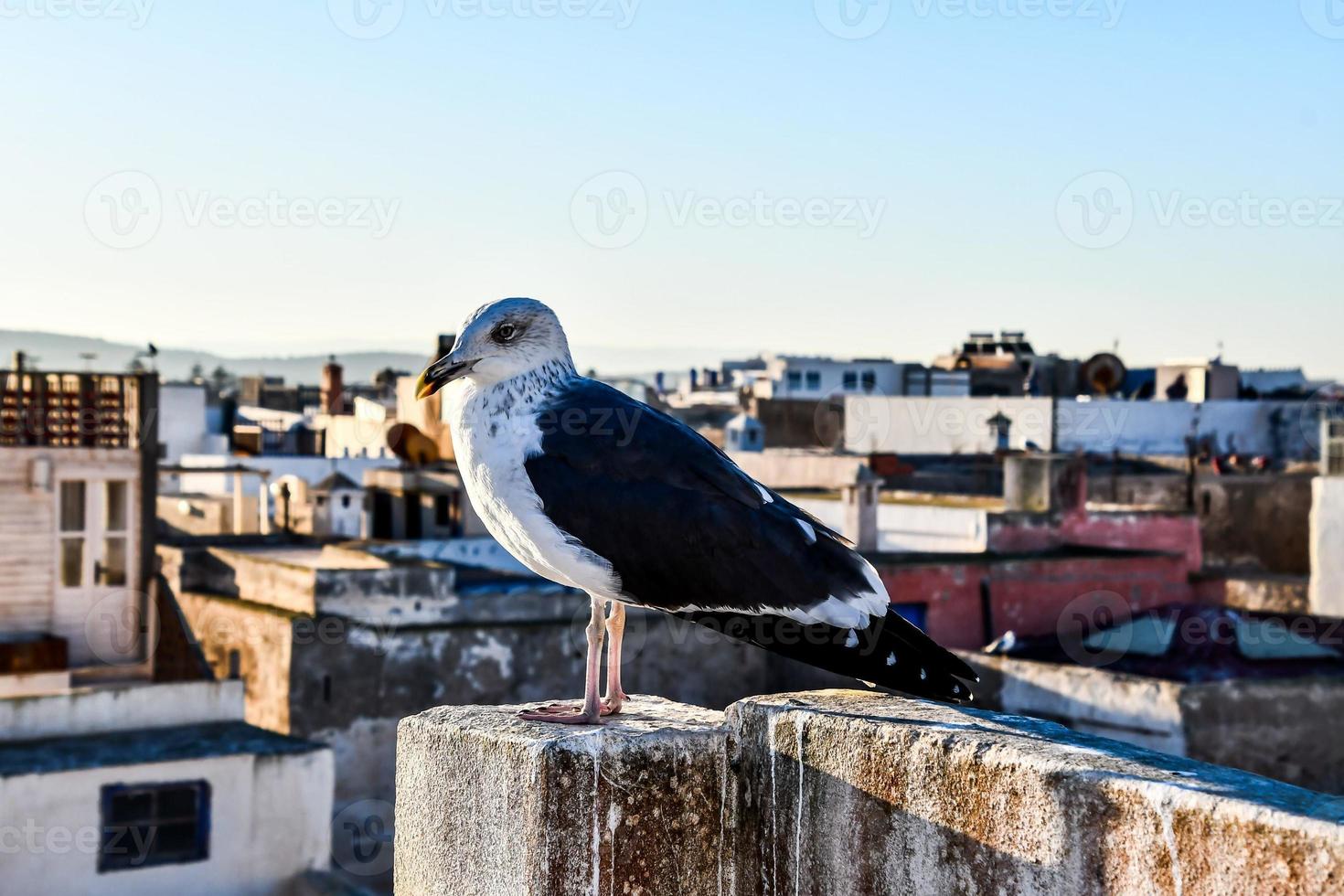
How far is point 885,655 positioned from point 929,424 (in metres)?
41.9

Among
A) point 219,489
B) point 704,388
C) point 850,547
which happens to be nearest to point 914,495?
point 219,489

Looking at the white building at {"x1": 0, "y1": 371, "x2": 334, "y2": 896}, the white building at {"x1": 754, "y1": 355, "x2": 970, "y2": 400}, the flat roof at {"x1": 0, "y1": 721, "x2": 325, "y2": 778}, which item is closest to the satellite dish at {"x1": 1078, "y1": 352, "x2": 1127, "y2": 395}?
the white building at {"x1": 754, "y1": 355, "x2": 970, "y2": 400}

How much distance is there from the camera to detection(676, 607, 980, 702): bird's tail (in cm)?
Result: 400

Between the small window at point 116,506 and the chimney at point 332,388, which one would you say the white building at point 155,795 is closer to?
the small window at point 116,506

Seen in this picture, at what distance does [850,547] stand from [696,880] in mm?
981

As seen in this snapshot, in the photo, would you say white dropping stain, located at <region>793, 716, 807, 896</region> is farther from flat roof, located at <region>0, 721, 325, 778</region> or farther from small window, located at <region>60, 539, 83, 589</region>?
small window, located at <region>60, 539, 83, 589</region>

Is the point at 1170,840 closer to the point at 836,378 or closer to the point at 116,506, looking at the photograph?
the point at 116,506

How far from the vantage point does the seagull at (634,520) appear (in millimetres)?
4113

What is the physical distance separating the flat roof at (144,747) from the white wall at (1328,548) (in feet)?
63.4

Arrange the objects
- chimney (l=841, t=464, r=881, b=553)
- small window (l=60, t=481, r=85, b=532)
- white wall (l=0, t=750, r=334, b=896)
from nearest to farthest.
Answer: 1. white wall (l=0, t=750, r=334, b=896)
2. small window (l=60, t=481, r=85, b=532)
3. chimney (l=841, t=464, r=881, b=553)

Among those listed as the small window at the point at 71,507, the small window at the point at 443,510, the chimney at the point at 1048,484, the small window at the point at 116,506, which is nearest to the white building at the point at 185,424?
the small window at the point at 443,510

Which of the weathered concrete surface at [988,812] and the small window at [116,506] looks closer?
the weathered concrete surface at [988,812]

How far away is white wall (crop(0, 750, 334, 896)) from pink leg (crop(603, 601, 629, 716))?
13.0m

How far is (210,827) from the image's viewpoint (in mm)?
16781
